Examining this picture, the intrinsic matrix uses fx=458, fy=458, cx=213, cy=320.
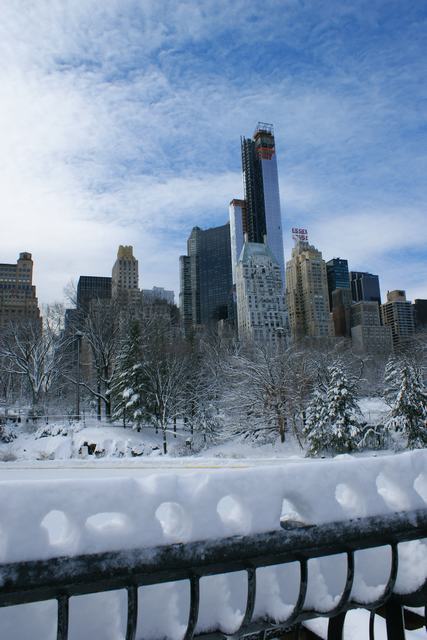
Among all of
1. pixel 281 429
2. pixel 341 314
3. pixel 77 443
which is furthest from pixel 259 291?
pixel 77 443

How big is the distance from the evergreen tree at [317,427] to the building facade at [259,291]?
109496 millimetres

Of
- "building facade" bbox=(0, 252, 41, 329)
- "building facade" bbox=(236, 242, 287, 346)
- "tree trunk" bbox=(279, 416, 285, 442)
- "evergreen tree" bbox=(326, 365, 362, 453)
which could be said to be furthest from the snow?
"building facade" bbox=(236, 242, 287, 346)

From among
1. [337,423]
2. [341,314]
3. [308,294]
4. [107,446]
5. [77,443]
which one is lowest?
[107,446]

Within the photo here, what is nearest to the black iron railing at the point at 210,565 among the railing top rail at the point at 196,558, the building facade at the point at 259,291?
the railing top rail at the point at 196,558

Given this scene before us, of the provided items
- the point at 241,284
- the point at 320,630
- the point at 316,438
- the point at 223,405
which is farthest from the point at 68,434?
the point at 241,284

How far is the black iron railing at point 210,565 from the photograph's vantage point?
1189 millimetres

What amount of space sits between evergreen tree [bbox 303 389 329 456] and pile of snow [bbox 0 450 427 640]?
23.3m

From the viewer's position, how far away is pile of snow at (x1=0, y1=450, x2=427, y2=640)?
1.25 meters

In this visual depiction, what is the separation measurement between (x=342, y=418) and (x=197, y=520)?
24.3 metres

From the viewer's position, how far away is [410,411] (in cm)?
2388

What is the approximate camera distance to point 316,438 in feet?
78.9

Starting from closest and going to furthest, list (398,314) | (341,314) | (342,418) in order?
(342,418)
(398,314)
(341,314)

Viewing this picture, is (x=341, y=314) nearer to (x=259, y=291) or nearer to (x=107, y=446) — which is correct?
(x=259, y=291)

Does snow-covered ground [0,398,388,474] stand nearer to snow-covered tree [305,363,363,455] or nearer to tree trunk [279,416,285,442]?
tree trunk [279,416,285,442]
